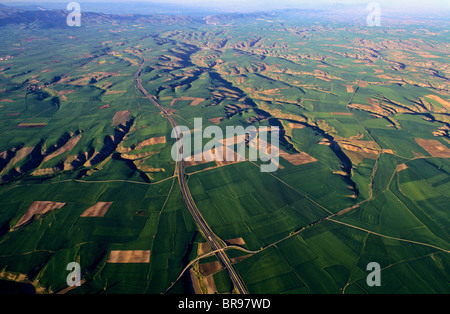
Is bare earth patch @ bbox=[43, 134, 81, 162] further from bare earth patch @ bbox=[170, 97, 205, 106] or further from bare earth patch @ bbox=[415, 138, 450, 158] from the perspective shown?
bare earth patch @ bbox=[415, 138, 450, 158]

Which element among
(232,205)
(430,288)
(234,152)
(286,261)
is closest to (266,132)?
(234,152)

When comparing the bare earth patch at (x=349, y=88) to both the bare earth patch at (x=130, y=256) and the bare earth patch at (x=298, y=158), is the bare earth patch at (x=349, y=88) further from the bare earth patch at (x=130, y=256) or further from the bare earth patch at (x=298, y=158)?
the bare earth patch at (x=130, y=256)

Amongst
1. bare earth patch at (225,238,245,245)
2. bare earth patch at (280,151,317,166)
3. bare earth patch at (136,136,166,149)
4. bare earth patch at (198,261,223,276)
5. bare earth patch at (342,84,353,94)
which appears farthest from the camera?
bare earth patch at (342,84,353,94)

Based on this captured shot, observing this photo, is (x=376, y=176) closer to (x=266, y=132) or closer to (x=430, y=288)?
(x=430, y=288)

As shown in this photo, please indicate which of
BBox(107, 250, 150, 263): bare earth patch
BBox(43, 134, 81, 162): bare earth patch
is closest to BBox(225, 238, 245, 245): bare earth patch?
BBox(107, 250, 150, 263): bare earth patch

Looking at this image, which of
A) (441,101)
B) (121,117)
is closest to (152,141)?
(121,117)

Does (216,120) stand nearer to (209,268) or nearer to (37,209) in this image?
(37,209)
